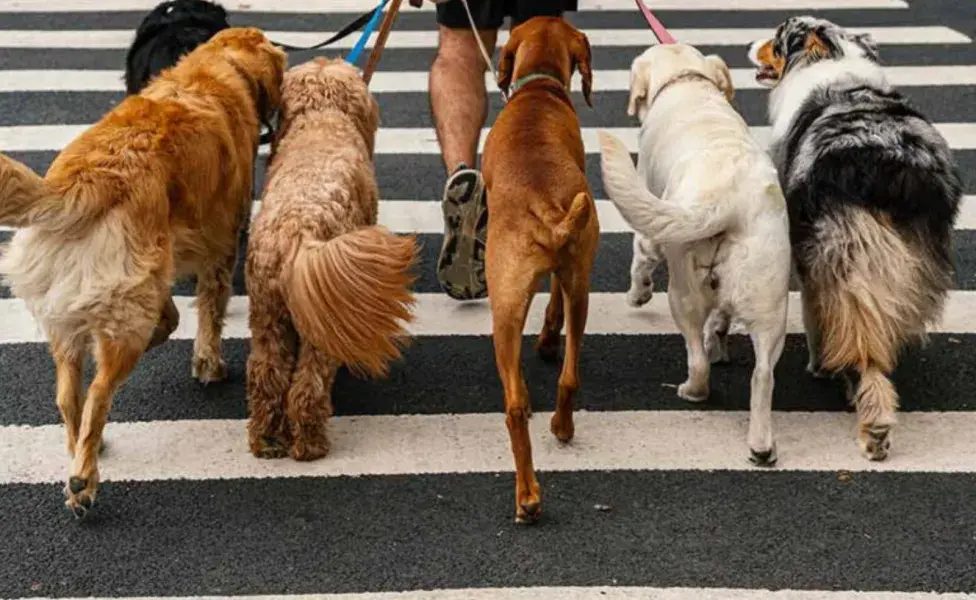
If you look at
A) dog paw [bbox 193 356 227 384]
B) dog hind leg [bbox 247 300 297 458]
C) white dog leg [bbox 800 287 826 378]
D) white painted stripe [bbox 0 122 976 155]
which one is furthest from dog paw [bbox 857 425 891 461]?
white painted stripe [bbox 0 122 976 155]

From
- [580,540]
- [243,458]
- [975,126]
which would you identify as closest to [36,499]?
[243,458]

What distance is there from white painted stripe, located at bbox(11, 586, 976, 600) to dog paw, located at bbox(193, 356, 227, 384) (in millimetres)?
1380

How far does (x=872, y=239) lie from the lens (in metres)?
4.45

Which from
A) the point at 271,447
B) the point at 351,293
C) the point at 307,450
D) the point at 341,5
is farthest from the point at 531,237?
the point at 341,5

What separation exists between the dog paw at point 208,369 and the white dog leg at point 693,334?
1.72m

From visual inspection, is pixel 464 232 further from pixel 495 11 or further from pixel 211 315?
pixel 495 11

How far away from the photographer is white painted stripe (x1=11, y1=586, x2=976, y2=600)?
12.2ft

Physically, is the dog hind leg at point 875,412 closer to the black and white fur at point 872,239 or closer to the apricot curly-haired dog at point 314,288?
the black and white fur at point 872,239

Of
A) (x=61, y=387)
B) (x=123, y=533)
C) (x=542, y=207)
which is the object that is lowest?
(x=123, y=533)

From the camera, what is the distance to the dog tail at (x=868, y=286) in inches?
175

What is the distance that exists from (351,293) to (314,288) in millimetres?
118

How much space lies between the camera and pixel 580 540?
3.99 metres

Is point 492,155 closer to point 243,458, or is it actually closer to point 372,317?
point 372,317

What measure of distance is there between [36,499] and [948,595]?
2804 mm
